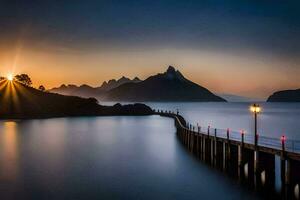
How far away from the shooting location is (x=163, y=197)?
90.4 feet

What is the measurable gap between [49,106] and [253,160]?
134 meters

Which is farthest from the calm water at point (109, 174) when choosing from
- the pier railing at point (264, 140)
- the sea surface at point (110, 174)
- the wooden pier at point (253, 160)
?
the pier railing at point (264, 140)

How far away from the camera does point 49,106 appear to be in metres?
154

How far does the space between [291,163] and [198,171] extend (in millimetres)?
13770

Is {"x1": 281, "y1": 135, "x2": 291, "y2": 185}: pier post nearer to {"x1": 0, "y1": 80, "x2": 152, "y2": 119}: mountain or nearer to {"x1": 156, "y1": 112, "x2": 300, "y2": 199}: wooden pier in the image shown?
{"x1": 156, "y1": 112, "x2": 300, "y2": 199}: wooden pier

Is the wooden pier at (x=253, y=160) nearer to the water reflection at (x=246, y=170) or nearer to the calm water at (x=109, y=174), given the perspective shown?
the water reflection at (x=246, y=170)

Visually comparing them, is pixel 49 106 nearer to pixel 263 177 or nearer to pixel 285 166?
pixel 263 177

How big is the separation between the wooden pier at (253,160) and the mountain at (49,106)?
11270cm

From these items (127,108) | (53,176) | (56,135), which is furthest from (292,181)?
(127,108)

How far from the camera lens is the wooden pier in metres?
24.1

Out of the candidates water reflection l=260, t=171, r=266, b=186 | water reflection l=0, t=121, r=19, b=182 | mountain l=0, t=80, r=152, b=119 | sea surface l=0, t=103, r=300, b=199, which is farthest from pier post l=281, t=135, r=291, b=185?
mountain l=0, t=80, r=152, b=119

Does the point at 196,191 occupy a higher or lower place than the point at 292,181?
lower

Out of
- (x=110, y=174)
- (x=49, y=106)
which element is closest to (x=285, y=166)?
(x=110, y=174)

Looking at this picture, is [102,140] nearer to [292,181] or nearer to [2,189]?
[2,189]
